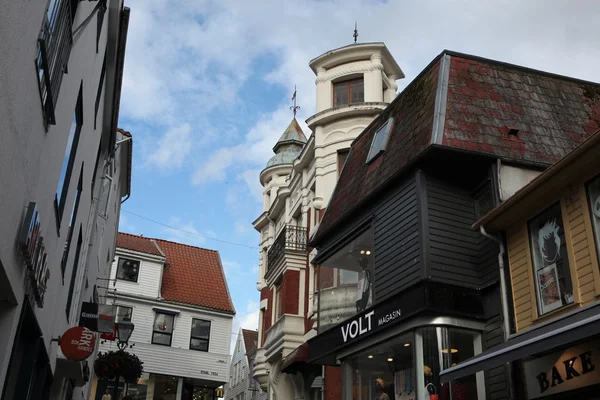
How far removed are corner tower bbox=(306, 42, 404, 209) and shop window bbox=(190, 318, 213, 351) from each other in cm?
1337

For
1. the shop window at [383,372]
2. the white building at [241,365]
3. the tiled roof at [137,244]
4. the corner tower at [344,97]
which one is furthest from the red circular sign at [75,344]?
the white building at [241,365]

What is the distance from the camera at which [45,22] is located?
6688mm

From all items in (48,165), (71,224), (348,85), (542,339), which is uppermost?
(348,85)

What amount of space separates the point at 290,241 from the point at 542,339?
55.1 ft

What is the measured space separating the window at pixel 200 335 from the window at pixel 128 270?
3.97 metres

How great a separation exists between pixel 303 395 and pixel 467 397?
12584 millimetres

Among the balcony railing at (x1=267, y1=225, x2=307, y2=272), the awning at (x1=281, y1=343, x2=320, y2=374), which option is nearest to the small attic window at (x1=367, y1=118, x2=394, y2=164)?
the awning at (x1=281, y1=343, x2=320, y2=374)

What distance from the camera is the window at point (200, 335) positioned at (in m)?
32.3

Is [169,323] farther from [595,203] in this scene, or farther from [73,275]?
[595,203]

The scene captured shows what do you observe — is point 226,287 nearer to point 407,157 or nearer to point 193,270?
point 193,270

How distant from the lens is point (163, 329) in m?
31.9

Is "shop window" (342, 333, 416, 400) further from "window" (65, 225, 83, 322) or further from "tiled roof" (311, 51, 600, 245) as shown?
"window" (65, 225, 83, 322)

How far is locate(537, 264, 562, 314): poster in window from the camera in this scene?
9.96 meters

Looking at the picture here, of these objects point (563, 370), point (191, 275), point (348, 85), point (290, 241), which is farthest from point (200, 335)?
point (563, 370)
